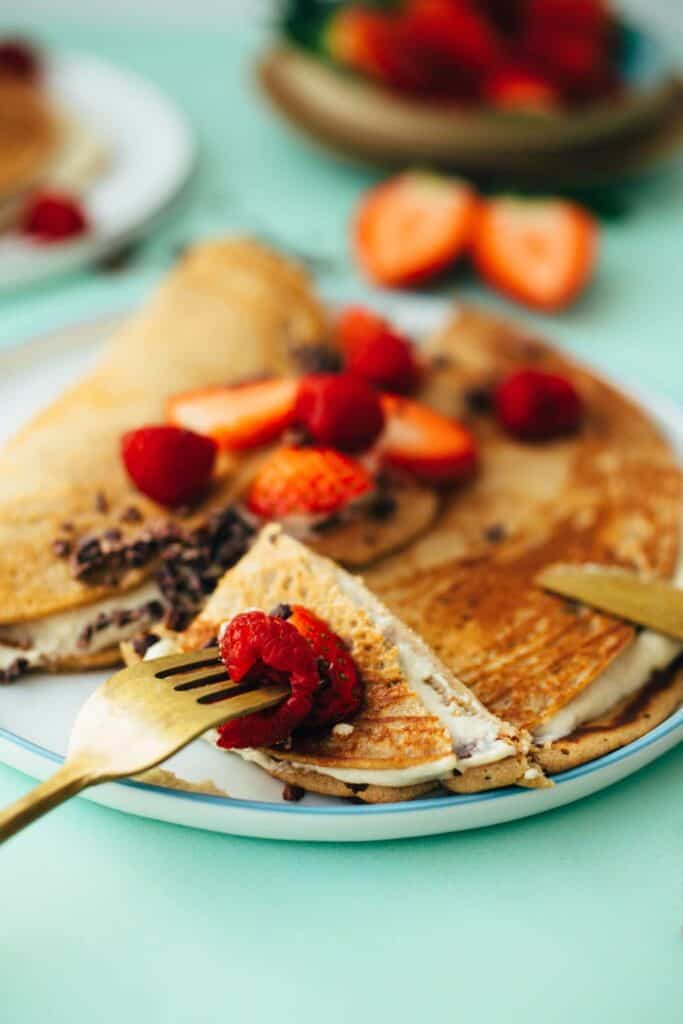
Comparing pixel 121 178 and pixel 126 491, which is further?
pixel 121 178

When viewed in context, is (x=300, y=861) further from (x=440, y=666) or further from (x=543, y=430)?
(x=543, y=430)

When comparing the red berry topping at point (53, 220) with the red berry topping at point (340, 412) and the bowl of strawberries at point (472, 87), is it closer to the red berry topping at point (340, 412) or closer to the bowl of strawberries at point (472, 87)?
the bowl of strawberries at point (472, 87)

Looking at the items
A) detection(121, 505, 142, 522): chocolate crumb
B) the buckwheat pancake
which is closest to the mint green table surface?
detection(121, 505, 142, 522): chocolate crumb

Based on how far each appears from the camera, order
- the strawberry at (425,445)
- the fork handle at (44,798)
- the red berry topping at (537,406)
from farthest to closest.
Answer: the red berry topping at (537,406) < the strawberry at (425,445) < the fork handle at (44,798)

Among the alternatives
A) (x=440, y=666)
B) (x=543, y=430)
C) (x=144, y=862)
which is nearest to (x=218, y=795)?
(x=144, y=862)

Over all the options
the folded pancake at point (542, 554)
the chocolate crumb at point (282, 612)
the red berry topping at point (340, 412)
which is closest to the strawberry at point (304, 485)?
the red berry topping at point (340, 412)
